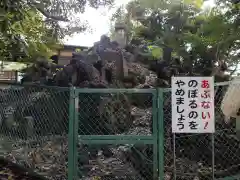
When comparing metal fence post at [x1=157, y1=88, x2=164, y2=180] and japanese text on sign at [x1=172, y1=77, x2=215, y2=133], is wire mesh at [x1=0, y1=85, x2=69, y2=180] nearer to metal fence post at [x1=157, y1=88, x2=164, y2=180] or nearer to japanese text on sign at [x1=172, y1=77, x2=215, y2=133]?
metal fence post at [x1=157, y1=88, x2=164, y2=180]

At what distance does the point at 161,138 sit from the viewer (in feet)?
11.1

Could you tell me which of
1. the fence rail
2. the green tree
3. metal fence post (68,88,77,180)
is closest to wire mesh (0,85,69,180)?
the fence rail

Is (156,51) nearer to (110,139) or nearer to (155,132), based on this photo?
(155,132)

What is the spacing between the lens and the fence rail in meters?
3.43

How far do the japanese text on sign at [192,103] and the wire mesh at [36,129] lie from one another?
5.24 feet

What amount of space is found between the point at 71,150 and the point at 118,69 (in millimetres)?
3843

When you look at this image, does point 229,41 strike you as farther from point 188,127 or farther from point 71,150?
point 71,150

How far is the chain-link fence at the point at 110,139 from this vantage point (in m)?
3.40

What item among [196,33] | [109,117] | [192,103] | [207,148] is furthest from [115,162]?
[196,33]

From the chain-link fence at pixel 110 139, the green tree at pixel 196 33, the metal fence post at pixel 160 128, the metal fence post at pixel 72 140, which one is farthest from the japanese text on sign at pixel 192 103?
the green tree at pixel 196 33

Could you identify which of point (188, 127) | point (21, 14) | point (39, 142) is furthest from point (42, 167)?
point (21, 14)

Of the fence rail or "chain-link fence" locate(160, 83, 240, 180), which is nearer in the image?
the fence rail

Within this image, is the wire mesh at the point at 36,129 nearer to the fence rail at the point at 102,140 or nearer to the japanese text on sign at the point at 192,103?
the fence rail at the point at 102,140

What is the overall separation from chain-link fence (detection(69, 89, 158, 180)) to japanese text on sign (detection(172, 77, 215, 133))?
0.29 m
